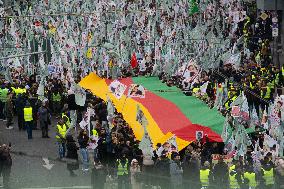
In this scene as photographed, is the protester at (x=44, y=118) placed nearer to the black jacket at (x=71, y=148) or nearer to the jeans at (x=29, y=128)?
the jeans at (x=29, y=128)

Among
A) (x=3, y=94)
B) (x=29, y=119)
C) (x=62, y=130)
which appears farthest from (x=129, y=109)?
(x=3, y=94)

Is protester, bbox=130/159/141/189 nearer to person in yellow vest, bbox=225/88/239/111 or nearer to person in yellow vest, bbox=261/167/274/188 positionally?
person in yellow vest, bbox=261/167/274/188

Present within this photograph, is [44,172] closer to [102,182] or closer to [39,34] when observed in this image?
[102,182]

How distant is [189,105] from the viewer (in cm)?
3419

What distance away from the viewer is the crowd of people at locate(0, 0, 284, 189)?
27.4 metres

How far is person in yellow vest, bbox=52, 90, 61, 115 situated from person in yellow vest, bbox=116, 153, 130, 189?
11.7 metres

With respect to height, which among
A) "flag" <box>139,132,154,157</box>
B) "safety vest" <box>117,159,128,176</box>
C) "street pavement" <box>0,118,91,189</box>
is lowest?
"street pavement" <box>0,118,91,189</box>

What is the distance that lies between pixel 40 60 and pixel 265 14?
1250 centimetres

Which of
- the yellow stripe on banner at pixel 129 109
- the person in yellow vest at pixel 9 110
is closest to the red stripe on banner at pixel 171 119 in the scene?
the yellow stripe on banner at pixel 129 109

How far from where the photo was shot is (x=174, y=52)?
42219 mm

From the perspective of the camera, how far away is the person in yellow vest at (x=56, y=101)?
39312mm

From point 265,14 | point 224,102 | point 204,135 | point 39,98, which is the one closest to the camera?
point 204,135

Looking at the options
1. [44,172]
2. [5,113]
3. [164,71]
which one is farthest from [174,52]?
[44,172]

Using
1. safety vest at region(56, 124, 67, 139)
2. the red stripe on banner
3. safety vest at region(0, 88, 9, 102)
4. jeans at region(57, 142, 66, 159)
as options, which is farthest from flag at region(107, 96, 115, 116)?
safety vest at region(0, 88, 9, 102)
